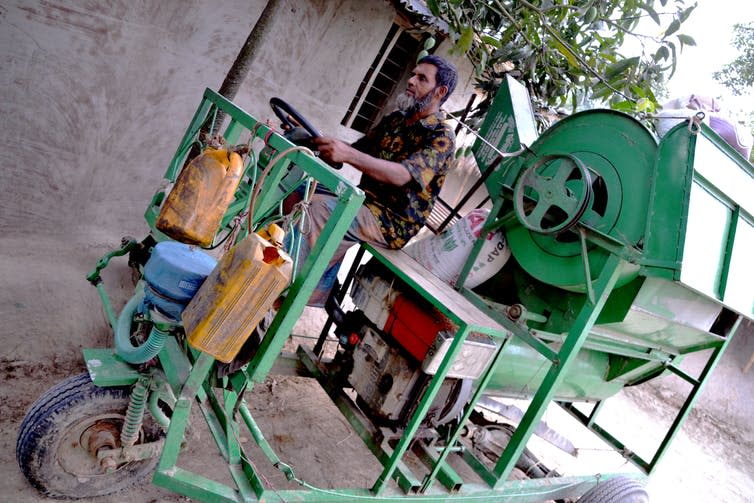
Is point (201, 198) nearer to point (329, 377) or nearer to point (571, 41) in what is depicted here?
point (329, 377)

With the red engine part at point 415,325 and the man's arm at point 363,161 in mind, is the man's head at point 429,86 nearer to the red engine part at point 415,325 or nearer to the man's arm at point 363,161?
the man's arm at point 363,161

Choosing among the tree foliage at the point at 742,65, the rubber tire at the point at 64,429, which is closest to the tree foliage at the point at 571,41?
the rubber tire at the point at 64,429

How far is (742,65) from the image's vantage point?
1267 cm

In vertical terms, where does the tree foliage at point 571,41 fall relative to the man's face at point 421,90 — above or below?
above

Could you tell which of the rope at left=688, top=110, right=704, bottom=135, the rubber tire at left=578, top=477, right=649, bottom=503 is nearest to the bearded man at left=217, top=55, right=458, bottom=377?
the rope at left=688, top=110, right=704, bottom=135

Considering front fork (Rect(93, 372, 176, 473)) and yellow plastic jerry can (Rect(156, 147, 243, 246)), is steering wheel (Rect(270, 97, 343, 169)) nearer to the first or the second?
yellow plastic jerry can (Rect(156, 147, 243, 246))

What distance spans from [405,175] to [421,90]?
63 cm

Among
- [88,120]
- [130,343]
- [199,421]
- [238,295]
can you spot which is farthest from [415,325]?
[88,120]

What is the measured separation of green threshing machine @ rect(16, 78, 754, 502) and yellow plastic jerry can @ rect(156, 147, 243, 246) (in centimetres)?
11

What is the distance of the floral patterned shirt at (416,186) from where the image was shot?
9.36 feet

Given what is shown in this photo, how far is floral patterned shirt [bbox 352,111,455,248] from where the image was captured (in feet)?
9.36

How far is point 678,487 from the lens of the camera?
232 inches

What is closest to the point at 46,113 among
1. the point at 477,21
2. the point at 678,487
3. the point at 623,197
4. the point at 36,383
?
the point at 36,383

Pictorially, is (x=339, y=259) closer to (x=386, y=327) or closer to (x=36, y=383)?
(x=386, y=327)
